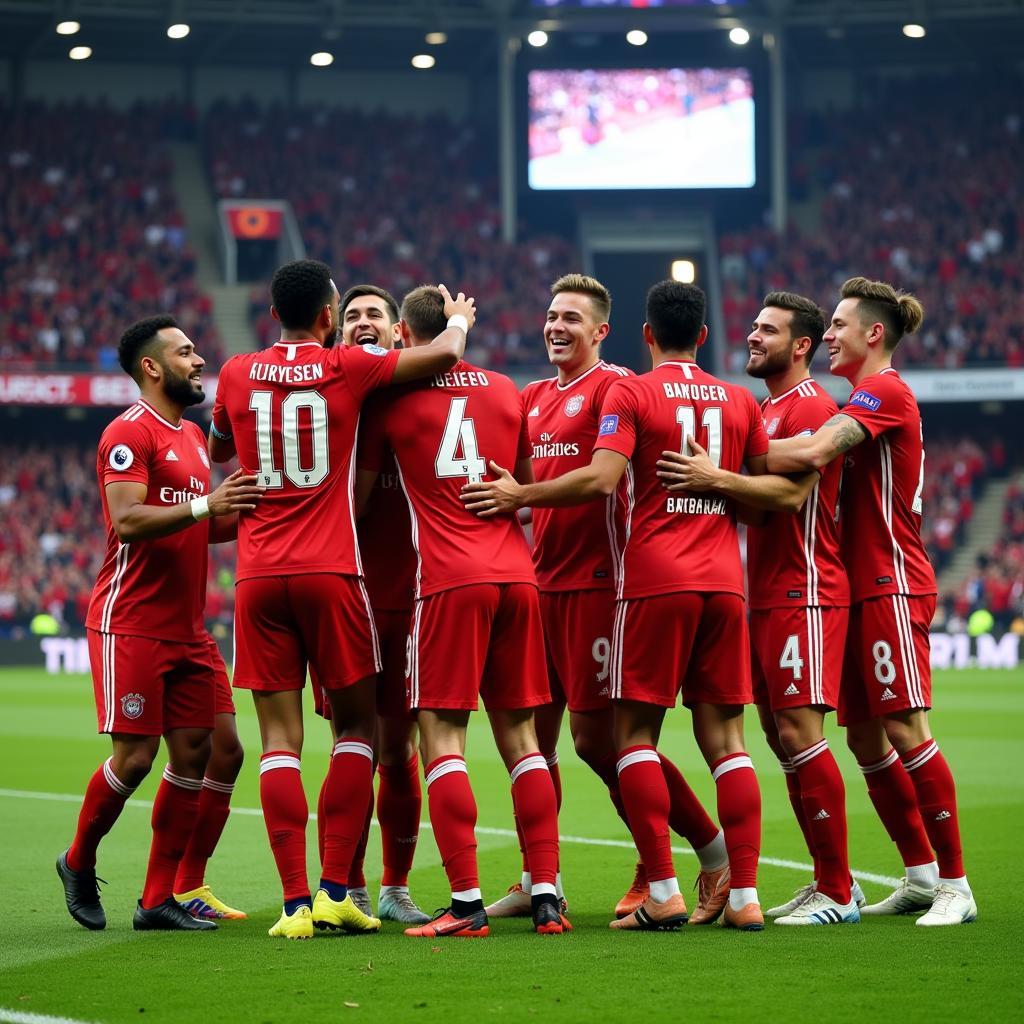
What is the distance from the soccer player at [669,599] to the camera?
21.7 feet

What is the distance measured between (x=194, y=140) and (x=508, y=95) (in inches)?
378

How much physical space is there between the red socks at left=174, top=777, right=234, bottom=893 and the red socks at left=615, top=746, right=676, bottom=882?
6.38 ft

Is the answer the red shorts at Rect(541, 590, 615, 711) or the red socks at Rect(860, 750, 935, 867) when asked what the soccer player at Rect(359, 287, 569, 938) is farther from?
the red socks at Rect(860, 750, 935, 867)

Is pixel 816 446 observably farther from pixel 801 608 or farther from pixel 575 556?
pixel 575 556

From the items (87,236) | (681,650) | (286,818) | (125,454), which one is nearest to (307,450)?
(125,454)

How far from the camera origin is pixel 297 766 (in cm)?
672

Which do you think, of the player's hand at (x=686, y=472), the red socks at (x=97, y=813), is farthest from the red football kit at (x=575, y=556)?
the red socks at (x=97, y=813)

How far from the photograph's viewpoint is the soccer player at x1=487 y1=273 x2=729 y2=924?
7152 mm

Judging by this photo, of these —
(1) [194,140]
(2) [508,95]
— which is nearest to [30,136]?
(1) [194,140]

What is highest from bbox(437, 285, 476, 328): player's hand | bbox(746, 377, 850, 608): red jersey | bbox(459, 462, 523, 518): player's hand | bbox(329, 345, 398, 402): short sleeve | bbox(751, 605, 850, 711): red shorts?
bbox(437, 285, 476, 328): player's hand

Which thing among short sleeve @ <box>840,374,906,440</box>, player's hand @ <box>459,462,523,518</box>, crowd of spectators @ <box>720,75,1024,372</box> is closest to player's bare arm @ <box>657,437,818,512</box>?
short sleeve @ <box>840,374,906,440</box>

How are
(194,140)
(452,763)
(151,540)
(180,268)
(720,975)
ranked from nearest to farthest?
1. (720,975)
2. (452,763)
3. (151,540)
4. (180,268)
5. (194,140)

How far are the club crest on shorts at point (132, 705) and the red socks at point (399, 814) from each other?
3.62ft

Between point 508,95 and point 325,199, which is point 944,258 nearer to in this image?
point 508,95
